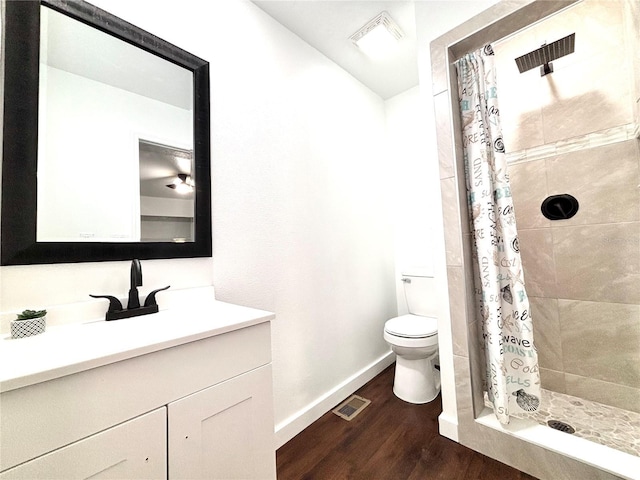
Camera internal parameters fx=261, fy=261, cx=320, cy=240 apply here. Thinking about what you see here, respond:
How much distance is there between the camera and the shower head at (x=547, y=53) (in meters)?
1.47

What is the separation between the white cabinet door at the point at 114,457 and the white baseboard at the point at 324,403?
92cm

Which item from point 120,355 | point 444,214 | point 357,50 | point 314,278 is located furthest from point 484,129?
point 120,355

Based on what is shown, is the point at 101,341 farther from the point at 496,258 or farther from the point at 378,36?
the point at 378,36

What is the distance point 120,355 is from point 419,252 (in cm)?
222

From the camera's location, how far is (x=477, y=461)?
1287mm

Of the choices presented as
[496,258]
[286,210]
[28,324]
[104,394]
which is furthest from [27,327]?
[496,258]

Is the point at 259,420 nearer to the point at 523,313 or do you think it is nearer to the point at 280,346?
the point at 280,346

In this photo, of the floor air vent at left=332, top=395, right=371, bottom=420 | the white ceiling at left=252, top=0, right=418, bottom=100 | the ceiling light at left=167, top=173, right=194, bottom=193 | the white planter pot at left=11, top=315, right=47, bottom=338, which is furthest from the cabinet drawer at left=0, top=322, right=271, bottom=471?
the white ceiling at left=252, top=0, right=418, bottom=100

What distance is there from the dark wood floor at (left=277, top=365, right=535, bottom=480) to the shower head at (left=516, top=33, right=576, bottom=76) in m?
2.24

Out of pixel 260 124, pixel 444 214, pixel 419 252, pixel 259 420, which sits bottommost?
pixel 259 420

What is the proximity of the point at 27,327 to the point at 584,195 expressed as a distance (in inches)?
106

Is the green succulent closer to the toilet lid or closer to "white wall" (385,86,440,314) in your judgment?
the toilet lid

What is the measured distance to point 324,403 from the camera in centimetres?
168

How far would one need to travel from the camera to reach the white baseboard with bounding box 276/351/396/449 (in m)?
1.45
